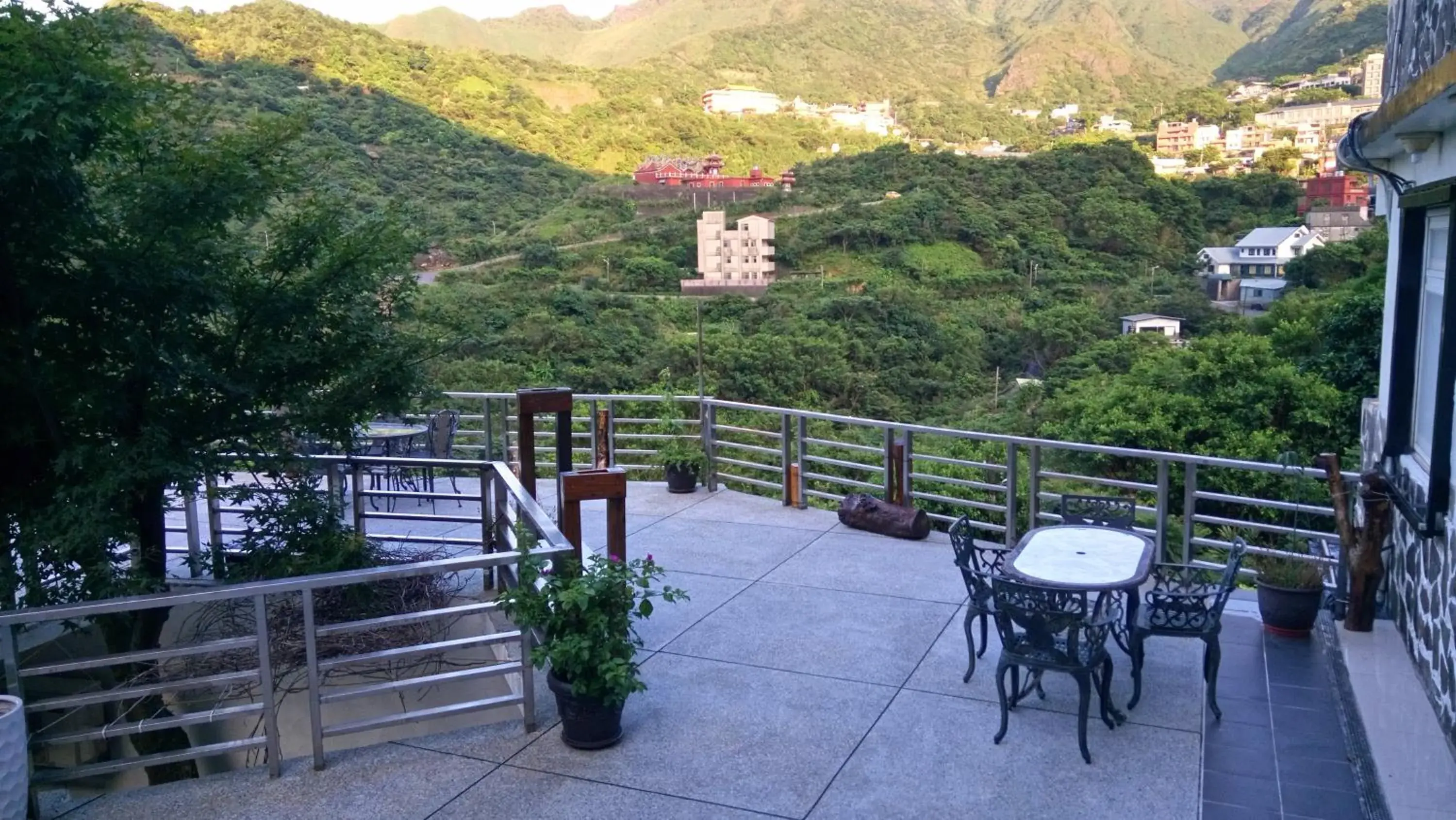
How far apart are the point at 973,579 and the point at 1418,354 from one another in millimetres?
2832

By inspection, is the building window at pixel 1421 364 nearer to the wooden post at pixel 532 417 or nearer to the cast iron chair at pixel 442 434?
the wooden post at pixel 532 417

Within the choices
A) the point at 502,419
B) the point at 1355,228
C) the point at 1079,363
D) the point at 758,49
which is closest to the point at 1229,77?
the point at 758,49

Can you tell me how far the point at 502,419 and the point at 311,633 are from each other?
6.28 m

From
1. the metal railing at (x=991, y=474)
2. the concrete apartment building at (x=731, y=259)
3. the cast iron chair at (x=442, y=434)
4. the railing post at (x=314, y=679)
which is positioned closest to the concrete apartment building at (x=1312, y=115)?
the concrete apartment building at (x=731, y=259)

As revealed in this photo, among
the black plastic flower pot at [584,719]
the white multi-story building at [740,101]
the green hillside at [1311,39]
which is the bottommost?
the black plastic flower pot at [584,719]

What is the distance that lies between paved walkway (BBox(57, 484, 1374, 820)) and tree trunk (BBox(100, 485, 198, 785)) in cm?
163

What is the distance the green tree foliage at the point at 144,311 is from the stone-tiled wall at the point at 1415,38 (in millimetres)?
5518

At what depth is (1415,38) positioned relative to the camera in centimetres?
565

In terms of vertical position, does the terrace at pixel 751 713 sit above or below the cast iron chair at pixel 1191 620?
below

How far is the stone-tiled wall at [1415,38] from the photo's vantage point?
4.79 metres

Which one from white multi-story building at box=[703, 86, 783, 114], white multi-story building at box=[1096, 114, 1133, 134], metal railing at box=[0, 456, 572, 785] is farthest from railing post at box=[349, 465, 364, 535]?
white multi-story building at box=[1096, 114, 1133, 134]

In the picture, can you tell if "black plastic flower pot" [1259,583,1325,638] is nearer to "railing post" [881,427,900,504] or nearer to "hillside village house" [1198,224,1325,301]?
Answer: "railing post" [881,427,900,504]

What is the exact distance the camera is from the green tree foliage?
467 centimetres

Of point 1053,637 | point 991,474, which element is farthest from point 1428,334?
point 991,474
